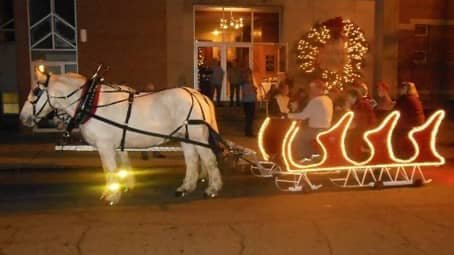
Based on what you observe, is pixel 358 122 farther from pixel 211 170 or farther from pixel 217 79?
pixel 217 79

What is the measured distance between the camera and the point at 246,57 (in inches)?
868

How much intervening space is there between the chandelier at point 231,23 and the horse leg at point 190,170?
42.3 ft

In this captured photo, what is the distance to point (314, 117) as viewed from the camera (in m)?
9.97

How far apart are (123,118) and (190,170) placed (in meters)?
1.35

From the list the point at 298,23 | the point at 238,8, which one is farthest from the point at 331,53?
the point at 238,8

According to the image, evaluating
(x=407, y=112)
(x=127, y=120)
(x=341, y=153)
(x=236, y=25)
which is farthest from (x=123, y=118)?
(x=236, y=25)

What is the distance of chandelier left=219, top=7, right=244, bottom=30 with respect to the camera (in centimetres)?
2173

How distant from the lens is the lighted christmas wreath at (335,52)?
1898 cm

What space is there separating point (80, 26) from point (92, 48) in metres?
0.82

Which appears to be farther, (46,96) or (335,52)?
(335,52)

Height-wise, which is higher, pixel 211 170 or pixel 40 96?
pixel 40 96

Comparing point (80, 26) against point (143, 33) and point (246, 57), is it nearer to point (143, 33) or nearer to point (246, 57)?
point (143, 33)

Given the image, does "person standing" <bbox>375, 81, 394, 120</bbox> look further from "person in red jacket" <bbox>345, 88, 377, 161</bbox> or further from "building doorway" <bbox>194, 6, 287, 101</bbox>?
"building doorway" <bbox>194, 6, 287, 101</bbox>

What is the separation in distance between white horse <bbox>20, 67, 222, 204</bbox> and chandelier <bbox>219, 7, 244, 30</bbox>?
41.3 feet
